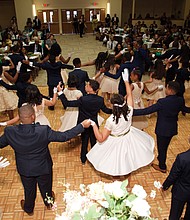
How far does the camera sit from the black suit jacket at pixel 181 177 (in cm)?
231

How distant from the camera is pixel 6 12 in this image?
1847cm

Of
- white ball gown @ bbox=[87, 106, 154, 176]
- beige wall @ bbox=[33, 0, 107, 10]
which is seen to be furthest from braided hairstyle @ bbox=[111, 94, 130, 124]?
beige wall @ bbox=[33, 0, 107, 10]

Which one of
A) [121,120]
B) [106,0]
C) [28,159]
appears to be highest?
[106,0]

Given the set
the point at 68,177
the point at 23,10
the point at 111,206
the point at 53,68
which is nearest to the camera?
the point at 111,206

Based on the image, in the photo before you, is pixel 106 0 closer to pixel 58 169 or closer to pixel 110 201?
pixel 58 169

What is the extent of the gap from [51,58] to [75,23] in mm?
13244

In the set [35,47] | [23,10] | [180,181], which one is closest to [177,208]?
[180,181]

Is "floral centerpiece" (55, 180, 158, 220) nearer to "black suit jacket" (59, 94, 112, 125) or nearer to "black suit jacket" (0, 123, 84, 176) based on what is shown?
"black suit jacket" (0, 123, 84, 176)

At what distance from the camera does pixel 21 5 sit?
657 inches

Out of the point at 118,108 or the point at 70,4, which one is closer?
the point at 118,108

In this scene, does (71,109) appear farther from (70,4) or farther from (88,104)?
(70,4)

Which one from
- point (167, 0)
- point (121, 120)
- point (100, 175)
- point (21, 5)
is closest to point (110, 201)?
point (121, 120)

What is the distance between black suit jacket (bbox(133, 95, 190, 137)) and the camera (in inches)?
131

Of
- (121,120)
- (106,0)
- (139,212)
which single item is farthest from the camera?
(106,0)
